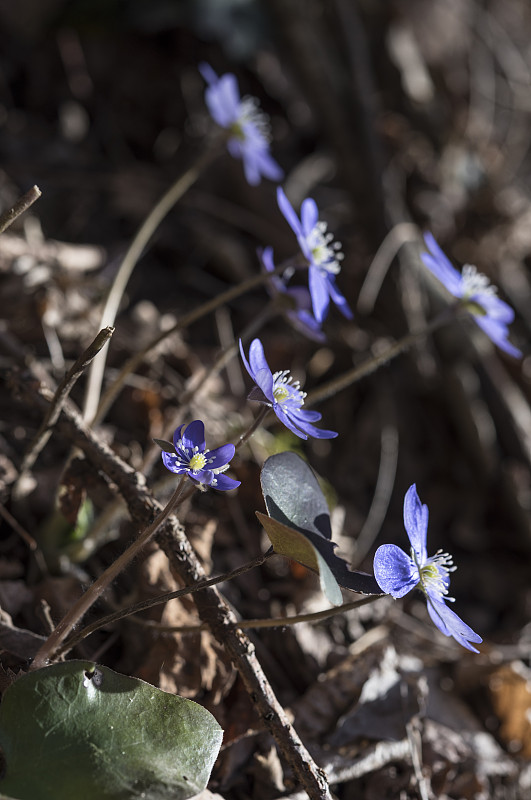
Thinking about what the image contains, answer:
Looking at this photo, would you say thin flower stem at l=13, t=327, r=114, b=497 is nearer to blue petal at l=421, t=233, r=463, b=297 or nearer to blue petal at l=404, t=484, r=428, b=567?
blue petal at l=404, t=484, r=428, b=567

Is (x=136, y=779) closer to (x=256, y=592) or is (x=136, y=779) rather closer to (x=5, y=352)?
(x=256, y=592)

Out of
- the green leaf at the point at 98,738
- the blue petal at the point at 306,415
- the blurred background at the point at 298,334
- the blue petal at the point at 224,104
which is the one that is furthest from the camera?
the blue petal at the point at 224,104

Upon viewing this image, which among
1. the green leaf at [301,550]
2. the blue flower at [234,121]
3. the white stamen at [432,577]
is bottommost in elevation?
the white stamen at [432,577]

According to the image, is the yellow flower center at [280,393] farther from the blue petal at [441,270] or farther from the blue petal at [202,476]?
the blue petal at [441,270]

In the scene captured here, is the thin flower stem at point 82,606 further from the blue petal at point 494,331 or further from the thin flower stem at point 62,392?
the blue petal at point 494,331

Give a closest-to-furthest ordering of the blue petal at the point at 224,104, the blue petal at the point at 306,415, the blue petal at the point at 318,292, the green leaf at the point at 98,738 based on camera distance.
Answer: the green leaf at the point at 98,738 < the blue petal at the point at 306,415 < the blue petal at the point at 318,292 < the blue petal at the point at 224,104

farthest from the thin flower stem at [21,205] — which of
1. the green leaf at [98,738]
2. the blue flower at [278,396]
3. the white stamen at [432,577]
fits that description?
the white stamen at [432,577]

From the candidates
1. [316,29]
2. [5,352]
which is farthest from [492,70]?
[5,352]

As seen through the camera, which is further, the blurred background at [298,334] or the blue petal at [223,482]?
the blurred background at [298,334]

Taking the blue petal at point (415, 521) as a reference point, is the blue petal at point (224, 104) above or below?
above
